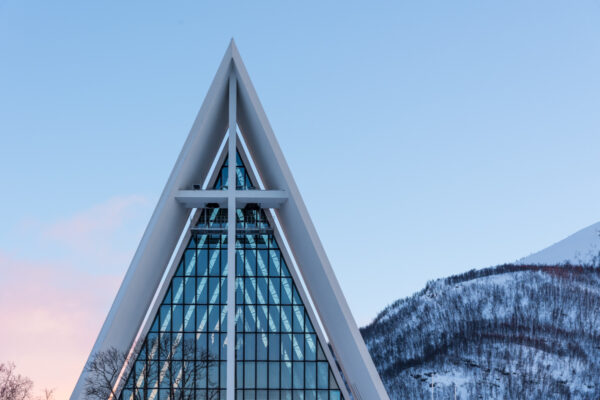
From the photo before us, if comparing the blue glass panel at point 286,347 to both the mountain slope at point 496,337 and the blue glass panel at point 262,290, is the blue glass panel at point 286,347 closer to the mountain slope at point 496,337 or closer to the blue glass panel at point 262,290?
the blue glass panel at point 262,290

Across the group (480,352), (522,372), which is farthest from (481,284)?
(522,372)

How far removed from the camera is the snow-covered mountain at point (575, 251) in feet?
550

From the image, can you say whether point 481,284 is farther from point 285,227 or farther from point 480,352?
point 285,227

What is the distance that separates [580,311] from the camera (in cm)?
11756

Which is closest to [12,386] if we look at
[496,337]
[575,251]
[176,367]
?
[176,367]

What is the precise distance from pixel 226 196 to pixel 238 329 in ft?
20.8

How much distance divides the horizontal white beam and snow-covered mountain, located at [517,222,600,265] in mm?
148948

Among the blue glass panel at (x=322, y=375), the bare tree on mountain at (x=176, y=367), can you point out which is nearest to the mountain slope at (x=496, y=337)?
the blue glass panel at (x=322, y=375)

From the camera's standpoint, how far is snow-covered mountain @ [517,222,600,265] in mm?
167625

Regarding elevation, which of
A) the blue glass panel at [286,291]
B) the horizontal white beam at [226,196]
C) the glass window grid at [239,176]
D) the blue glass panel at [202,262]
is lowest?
the blue glass panel at [286,291]

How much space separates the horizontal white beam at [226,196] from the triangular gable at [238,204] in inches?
1.4

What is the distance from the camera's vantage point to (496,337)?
10450 cm

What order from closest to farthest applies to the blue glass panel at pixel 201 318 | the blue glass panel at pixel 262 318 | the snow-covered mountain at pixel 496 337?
1. the blue glass panel at pixel 201 318
2. the blue glass panel at pixel 262 318
3. the snow-covered mountain at pixel 496 337

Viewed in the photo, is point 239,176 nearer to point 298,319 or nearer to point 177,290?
point 177,290
